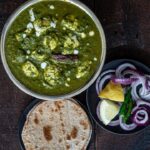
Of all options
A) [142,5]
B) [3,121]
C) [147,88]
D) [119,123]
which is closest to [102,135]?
[119,123]

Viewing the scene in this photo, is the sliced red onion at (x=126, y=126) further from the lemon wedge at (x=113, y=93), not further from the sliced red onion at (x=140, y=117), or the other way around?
the lemon wedge at (x=113, y=93)

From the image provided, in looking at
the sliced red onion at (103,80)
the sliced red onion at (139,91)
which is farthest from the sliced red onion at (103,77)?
the sliced red onion at (139,91)

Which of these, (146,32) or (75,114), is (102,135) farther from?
(146,32)

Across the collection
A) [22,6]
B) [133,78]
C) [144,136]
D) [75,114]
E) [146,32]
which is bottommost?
[144,136]

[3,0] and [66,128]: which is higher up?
[3,0]

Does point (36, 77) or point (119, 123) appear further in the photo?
point (119, 123)

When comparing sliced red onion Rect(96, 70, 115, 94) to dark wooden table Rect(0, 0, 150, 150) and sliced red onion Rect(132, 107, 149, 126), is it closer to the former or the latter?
dark wooden table Rect(0, 0, 150, 150)
